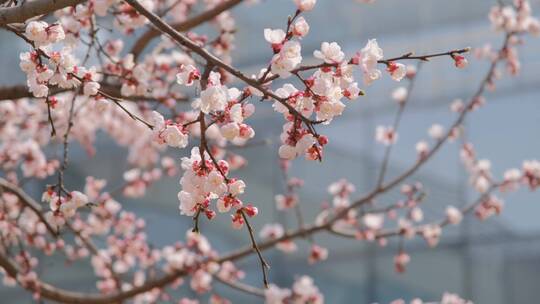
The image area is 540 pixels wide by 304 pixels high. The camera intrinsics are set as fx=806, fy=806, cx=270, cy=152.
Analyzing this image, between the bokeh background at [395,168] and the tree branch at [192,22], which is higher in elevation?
the bokeh background at [395,168]

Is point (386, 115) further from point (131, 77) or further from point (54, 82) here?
point (54, 82)

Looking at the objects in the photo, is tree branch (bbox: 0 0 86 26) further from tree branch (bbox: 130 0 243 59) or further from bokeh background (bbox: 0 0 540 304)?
bokeh background (bbox: 0 0 540 304)

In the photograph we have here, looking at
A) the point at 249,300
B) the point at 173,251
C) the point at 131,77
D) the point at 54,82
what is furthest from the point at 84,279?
the point at 54,82

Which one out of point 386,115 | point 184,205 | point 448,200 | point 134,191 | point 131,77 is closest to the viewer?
point 184,205

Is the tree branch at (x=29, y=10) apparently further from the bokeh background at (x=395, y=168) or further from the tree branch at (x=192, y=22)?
the bokeh background at (x=395, y=168)

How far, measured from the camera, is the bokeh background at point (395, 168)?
5.45m

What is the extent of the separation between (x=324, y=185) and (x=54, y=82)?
4.32 m

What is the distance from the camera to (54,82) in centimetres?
171

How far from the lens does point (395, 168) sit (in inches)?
223

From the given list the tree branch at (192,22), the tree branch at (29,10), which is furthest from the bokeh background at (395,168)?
the tree branch at (29,10)

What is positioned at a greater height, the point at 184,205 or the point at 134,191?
the point at 134,191

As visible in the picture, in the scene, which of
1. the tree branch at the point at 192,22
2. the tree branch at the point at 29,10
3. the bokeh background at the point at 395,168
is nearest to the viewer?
the tree branch at the point at 29,10

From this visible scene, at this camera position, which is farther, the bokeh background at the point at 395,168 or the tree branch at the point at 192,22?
the bokeh background at the point at 395,168

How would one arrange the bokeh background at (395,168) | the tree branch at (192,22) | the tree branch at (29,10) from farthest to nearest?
the bokeh background at (395,168) → the tree branch at (192,22) → the tree branch at (29,10)
